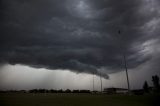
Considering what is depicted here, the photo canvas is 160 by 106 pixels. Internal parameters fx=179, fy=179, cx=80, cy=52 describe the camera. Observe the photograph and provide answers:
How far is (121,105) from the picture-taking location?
1561 inches

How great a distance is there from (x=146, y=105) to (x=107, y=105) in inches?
397

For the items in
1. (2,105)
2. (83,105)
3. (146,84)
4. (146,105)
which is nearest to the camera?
(2,105)

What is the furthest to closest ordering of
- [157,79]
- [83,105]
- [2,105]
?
1. [157,79]
2. [83,105]
3. [2,105]

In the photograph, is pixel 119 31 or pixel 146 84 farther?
pixel 146 84

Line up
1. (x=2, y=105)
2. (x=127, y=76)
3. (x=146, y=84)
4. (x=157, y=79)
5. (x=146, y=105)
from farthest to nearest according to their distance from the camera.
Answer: (x=146, y=84)
(x=157, y=79)
(x=127, y=76)
(x=146, y=105)
(x=2, y=105)

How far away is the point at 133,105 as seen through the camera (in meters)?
40.5

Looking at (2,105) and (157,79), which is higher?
(157,79)

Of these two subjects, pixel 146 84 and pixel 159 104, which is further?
pixel 146 84

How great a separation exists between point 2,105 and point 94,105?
18224mm

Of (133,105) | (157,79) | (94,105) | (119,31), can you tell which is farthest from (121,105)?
(157,79)

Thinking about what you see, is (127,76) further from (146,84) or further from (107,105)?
(146,84)

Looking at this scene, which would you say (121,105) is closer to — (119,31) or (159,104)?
(159,104)

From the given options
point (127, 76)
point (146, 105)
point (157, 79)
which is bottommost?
point (146, 105)

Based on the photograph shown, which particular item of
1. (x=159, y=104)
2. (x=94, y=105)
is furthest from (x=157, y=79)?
(x=94, y=105)
